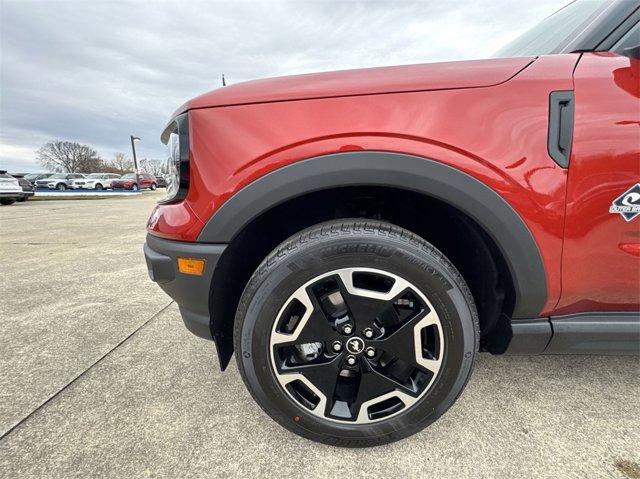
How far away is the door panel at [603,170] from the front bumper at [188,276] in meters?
1.30

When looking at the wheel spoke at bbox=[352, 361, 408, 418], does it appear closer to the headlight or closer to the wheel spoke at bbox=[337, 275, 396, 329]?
the wheel spoke at bbox=[337, 275, 396, 329]

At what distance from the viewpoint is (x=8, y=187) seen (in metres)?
13.9

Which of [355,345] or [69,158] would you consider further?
[69,158]

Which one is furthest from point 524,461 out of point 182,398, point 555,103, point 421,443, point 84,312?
point 84,312

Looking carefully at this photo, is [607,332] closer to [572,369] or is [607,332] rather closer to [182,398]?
[572,369]

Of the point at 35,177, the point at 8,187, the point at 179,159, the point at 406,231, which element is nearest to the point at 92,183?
the point at 35,177

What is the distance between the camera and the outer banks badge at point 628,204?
1131mm

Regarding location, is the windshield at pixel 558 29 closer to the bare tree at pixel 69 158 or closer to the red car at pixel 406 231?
the red car at pixel 406 231

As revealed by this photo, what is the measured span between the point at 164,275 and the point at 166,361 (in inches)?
33.3

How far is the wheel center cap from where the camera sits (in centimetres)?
128

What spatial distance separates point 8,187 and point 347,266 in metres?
18.4

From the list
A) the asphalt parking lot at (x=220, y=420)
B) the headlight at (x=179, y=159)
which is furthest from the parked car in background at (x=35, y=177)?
the headlight at (x=179, y=159)

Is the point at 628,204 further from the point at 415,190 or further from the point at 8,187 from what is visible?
the point at 8,187

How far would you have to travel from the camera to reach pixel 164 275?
139 centimetres
